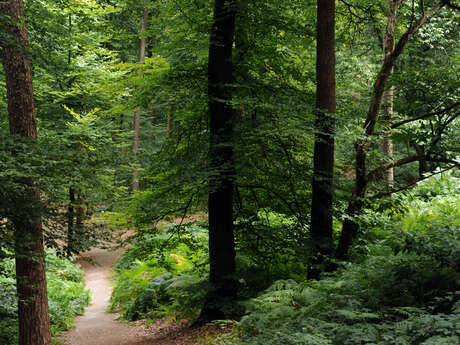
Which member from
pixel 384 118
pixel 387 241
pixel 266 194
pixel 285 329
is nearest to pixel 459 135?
pixel 384 118

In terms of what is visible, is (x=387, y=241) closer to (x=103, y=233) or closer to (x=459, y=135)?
(x=459, y=135)

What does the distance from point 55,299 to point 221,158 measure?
320 inches

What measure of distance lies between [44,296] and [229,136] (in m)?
4.45

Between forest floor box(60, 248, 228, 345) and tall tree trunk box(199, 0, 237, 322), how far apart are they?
602 mm

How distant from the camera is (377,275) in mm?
4879

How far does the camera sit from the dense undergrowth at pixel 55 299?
8.23 metres

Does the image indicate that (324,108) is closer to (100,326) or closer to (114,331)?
(114,331)

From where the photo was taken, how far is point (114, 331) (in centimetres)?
972

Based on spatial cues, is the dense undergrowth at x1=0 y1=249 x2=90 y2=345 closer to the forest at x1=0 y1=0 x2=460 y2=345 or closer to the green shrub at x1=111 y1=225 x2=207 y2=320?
the forest at x1=0 y1=0 x2=460 y2=345

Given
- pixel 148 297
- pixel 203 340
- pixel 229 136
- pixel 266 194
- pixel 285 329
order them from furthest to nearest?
pixel 148 297 < pixel 266 194 < pixel 229 136 < pixel 203 340 < pixel 285 329

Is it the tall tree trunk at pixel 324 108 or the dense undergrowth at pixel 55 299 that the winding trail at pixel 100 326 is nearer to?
the dense undergrowth at pixel 55 299

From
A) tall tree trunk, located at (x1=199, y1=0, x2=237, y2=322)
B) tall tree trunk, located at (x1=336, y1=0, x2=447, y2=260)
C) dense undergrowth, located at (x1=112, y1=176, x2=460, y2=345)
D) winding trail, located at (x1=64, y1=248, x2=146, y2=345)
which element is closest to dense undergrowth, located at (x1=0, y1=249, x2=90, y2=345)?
winding trail, located at (x1=64, y1=248, x2=146, y2=345)

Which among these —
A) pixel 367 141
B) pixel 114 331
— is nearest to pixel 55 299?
pixel 114 331

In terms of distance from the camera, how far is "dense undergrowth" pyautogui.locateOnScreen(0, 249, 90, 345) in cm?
823
